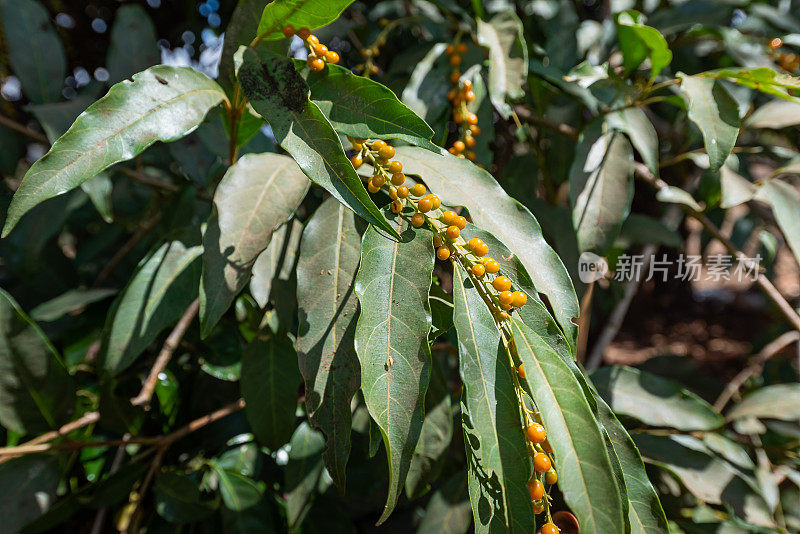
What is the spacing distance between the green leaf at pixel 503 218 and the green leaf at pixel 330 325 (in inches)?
4.5

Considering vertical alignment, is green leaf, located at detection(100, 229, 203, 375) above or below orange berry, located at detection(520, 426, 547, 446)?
below

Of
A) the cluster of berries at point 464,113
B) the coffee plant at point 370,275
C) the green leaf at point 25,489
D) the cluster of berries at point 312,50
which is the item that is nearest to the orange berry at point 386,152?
the coffee plant at point 370,275

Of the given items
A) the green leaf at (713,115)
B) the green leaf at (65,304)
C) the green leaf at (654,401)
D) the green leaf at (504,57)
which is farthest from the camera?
the green leaf at (65,304)

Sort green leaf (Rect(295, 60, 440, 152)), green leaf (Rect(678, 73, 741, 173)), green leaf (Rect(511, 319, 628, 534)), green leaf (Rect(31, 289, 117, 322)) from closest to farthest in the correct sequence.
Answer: green leaf (Rect(511, 319, 628, 534)) → green leaf (Rect(295, 60, 440, 152)) → green leaf (Rect(678, 73, 741, 173)) → green leaf (Rect(31, 289, 117, 322))

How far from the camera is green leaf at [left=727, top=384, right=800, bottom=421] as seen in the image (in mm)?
1114

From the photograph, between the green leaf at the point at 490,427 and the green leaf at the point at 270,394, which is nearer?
the green leaf at the point at 490,427

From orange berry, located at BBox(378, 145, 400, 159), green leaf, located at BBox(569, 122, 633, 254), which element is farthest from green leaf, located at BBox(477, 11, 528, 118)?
orange berry, located at BBox(378, 145, 400, 159)

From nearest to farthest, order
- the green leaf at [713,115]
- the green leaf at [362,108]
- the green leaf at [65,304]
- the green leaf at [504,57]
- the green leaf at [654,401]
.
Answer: the green leaf at [362,108]
the green leaf at [713,115]
the green leaf at [504,57]
the green leaf at [654,401]
the green leaf at [65,304]

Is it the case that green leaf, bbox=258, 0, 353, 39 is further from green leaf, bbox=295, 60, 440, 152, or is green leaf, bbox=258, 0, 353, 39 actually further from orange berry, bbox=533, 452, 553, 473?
orange berry, bbox=533, 452, 553, 473

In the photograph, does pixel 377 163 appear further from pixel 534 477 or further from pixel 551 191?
pixel 551 191

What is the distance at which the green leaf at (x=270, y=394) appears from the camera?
84cm

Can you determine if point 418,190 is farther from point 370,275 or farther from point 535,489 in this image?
point 535,489

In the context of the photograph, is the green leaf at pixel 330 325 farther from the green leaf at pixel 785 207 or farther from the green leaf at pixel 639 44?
the green leaf at pixel 785 207

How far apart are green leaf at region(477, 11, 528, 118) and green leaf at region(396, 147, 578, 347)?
208 millimetres
